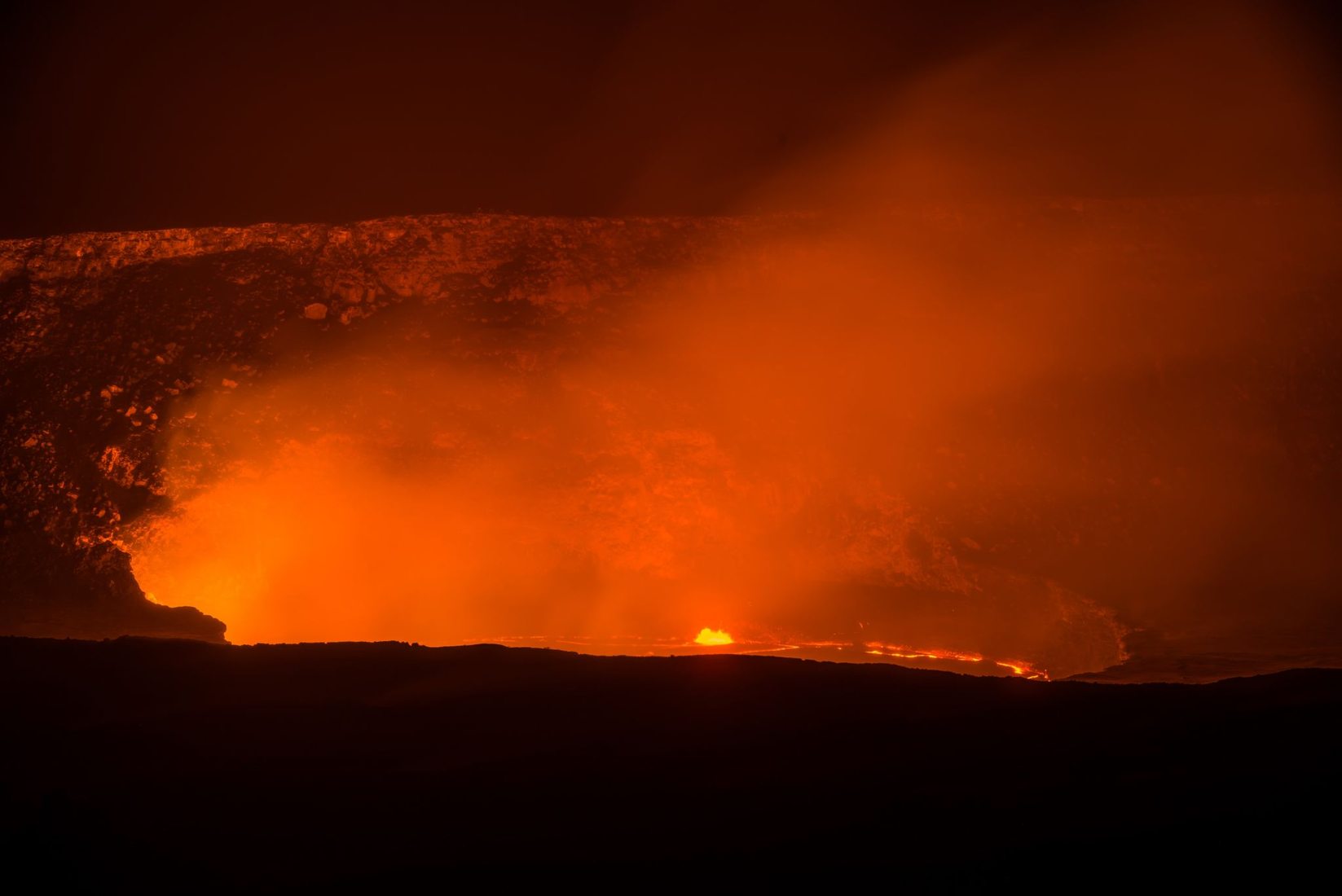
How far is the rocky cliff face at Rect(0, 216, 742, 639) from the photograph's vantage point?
20.5 ft

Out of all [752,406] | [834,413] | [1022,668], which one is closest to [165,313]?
[752,406]

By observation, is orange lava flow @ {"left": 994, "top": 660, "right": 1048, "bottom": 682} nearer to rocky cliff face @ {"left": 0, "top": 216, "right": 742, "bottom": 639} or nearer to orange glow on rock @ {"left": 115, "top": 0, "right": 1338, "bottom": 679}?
orange glow on rock @ {"left": 115, "top": 0, "right": 1338, "bottom": 679}

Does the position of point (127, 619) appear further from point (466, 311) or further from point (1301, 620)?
point (1301, 620)

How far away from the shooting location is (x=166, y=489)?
6695 millimetres

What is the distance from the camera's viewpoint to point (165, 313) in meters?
6.97

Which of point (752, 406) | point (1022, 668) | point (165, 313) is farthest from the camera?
point (752, 406)

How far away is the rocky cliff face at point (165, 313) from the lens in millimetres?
6254

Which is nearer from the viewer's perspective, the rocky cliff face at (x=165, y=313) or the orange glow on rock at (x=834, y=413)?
the rocky cliff face at (x=165, y=313)

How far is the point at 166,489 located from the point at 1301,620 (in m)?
7.65

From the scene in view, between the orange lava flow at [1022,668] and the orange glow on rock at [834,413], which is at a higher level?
the orange glow on rock at [834,413]

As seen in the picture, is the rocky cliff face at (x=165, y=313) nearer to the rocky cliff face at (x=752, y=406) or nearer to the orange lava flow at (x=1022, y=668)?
the rocky cliff face at (x=752, y=406)

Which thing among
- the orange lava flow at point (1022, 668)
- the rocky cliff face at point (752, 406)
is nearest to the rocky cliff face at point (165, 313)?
the rocky cliff face at point (752, 406)

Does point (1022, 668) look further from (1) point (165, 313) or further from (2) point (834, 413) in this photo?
(1) point (165, 313)

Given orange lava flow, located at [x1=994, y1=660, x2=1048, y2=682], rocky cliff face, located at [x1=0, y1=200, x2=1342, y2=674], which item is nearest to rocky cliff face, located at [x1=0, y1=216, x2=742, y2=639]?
rocky cliff face, located at [x1=0, y1=200, x2=1342, y2=674]
